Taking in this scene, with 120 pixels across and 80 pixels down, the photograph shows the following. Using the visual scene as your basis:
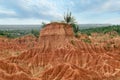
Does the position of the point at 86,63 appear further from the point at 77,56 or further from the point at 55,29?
the point at 55,29

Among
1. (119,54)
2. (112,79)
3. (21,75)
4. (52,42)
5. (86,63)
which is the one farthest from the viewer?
(119,54)

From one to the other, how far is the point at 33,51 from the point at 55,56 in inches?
410

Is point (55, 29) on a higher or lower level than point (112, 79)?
higher

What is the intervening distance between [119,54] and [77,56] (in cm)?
1974

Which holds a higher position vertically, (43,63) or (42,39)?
(42,39)

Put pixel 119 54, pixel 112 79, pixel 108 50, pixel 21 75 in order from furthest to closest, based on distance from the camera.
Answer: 1. pixel 108 50
2. pixel 119 54
3. pixel 112 79
4. pixel 21 75

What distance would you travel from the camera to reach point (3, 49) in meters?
148

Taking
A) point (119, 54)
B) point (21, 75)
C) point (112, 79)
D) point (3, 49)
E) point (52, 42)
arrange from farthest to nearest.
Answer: point (3, 49)
point (119, 54)
point (52, 42)
point (112, 79)
point (21, 75)

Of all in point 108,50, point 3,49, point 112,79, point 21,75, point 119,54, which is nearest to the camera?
point 21,75

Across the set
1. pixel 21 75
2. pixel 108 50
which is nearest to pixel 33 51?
pixel 108 50

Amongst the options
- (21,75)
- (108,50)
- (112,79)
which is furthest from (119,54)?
(21,75)

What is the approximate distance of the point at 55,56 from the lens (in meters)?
94.3

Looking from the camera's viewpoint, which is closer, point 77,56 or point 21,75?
point 21,75

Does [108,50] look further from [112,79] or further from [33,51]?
[112,79]
